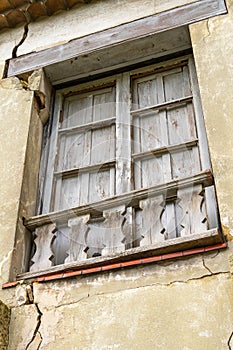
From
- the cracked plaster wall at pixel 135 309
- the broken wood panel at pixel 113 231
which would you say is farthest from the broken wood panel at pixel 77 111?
the cracked plaster wall at pixel 135 309

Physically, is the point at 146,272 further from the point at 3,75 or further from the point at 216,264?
→ the point at 3,75

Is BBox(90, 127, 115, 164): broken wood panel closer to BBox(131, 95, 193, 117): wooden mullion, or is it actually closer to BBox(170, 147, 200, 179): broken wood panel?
BBox(131, 95, 193, 117): wooden mullion

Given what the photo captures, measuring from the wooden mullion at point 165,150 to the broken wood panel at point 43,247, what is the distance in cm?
104

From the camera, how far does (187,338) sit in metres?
3.33

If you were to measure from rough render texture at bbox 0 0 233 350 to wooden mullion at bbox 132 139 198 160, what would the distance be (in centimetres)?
42

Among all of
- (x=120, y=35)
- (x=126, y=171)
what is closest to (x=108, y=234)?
(x=126, y=171)

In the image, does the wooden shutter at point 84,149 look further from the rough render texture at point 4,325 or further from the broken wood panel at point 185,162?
the rough render texture at point 4,325

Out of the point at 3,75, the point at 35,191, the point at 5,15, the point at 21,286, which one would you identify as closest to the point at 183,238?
the point at 21,286

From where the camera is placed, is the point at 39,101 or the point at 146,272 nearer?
the point at 146,272

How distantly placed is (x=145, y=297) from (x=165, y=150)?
160 cm

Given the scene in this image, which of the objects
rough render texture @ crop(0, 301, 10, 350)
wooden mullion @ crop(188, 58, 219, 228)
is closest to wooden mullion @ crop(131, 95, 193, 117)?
wooden mullion @ crop(188, 58, 219, 228)

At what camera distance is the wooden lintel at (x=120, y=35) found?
5.27m

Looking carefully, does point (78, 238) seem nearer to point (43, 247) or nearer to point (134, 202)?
point (43, 247)

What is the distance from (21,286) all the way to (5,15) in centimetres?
335
